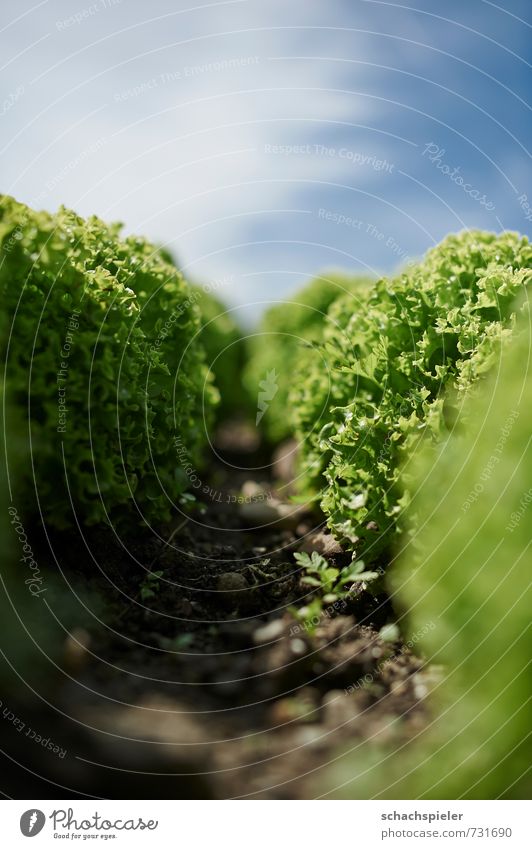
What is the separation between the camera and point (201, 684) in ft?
11.6

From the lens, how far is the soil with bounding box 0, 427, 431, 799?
2.89m

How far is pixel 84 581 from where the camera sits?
164 inches

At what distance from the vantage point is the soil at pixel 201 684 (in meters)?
2.89

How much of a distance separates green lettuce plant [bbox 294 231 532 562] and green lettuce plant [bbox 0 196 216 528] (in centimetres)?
147

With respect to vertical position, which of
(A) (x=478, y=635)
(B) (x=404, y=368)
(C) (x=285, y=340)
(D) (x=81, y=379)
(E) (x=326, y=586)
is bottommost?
(A) (x=478, y=635)

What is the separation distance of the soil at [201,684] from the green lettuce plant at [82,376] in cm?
39

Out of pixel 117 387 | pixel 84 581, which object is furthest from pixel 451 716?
pixel 117 387

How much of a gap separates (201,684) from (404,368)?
2.76m

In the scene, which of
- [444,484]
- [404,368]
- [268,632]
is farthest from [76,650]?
[404,368]

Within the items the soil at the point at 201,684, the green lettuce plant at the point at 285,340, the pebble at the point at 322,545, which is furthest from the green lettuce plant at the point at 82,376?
the green lettuce plant at the point at 285,340

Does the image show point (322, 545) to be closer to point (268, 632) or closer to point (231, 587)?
point (231, 587)

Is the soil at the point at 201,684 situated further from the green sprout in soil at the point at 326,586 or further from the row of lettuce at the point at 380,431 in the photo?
the row of lettuce at the point at 380,431

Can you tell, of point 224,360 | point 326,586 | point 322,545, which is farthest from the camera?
point 224,360
